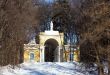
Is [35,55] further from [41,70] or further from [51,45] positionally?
[41,70]

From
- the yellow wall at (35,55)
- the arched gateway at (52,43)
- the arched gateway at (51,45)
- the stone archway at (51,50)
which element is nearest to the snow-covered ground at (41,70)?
the arched gateway at (51,45)

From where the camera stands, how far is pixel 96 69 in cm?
2755

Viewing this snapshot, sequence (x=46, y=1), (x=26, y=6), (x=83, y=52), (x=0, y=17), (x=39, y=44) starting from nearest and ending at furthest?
(x=83, y=52), (x=0, y=17), (x=26, y=6), (x=39, y=44), (x=46, y=1)

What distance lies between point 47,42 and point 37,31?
91.6 inches

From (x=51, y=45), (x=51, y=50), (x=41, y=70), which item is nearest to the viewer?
(x=41, y=70)

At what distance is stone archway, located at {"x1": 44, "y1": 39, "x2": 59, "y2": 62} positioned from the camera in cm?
6000

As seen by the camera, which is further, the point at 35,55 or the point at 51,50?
the point at 51,50

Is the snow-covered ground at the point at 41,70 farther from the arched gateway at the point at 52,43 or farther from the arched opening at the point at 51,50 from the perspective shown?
the arched opening at the point at 51,50

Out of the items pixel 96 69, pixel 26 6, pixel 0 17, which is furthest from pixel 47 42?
pixel 96 69

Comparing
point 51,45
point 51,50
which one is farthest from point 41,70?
point 51,50

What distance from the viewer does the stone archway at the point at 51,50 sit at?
6000 cm

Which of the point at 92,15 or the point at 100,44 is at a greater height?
the point at 92,15

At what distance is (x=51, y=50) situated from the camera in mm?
61938

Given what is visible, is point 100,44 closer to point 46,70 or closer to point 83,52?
point 83,52
